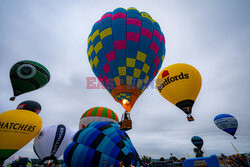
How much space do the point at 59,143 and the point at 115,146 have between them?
10192 millimetres

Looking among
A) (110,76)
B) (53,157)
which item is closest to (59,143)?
(53,157)

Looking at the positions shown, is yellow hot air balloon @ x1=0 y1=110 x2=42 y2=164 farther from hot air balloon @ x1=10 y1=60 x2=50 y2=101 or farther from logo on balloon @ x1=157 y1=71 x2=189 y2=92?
logo on balloon @ x1=157 y1=71 x2=189 y2=92

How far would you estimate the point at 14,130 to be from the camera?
959 centimetres

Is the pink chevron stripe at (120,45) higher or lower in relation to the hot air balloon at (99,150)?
higher

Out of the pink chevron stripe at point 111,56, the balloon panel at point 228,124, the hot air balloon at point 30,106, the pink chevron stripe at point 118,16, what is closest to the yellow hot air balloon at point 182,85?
the pink chevron stripe at point 111,56

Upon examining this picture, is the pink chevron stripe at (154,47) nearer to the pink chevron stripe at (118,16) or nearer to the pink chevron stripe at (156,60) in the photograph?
the pink chevron stripe at (156,60)

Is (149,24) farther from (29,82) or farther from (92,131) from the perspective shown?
(29,82)

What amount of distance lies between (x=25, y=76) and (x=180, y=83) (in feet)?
44.0

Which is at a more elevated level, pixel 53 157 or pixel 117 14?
pixel 117 14

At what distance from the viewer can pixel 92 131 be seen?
446cm

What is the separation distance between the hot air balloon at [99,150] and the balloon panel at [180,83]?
7.54 metres

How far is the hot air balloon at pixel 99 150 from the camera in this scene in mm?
3842

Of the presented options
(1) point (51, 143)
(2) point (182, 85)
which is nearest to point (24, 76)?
(1) point (51, 143)

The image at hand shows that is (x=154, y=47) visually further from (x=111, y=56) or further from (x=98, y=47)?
(x=98, y=47)
